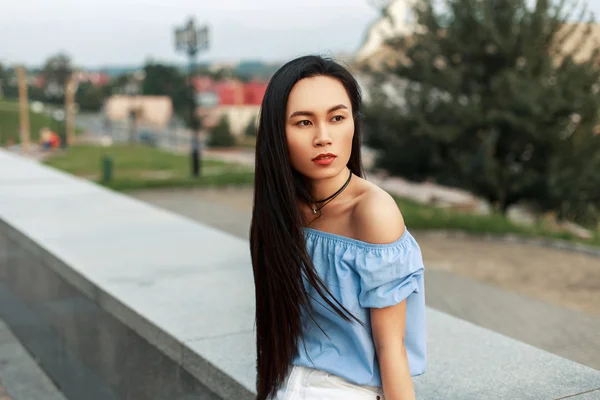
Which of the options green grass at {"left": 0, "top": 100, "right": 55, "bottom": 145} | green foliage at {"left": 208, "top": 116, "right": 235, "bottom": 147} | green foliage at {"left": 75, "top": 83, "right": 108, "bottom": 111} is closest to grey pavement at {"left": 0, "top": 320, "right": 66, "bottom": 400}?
green foliage at {"left": 208, "top": 116, "right": 235, "bottom": 147}

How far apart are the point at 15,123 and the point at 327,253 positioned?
92216mm

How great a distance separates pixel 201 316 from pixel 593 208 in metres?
13.3

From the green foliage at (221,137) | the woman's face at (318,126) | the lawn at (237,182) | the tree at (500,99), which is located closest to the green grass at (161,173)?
the lawn at (237,182)

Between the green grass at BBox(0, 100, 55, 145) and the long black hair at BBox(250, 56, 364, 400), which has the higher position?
the long black hair at BBox(250, 56, 364, 400)

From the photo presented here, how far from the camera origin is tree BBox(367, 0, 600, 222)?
45.4 feet

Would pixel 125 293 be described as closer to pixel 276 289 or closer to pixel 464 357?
pixel 464 357

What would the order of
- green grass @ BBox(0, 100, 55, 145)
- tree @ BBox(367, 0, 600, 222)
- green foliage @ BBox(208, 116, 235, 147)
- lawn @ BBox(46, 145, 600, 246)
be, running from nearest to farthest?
lawn @ BBox(46, 145, 600, 246) < tree @ BBox(367, 0, 600, 222) < green foliage @ BBox(208, 116, 235, 147) < green grass @ BBox(0, 100, 55, 145)

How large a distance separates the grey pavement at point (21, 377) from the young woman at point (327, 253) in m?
2.89

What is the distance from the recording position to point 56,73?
63656 millimetres

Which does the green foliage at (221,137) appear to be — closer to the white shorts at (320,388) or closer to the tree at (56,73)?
the tree at (56,73)

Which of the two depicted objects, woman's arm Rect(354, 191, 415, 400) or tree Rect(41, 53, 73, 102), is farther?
tree Rect(41, 53, 73, 102)

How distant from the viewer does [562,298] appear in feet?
25.4

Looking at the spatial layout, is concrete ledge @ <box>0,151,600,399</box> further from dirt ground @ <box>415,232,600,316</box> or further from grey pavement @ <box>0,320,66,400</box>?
dirt ground @ <box>415,232,600,316</box>

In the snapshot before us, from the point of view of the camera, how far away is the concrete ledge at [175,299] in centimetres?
247
